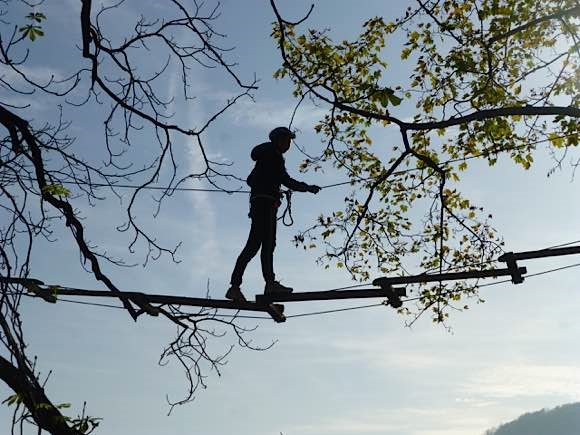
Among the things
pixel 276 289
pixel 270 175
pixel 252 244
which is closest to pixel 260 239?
pixel 252 244

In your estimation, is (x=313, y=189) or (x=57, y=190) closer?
(x=57, y=190)

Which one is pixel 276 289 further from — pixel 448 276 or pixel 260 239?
pixel 448 276

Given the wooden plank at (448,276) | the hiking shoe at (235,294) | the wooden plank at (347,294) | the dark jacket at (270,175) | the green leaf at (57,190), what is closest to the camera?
the green leaf at (57,190)

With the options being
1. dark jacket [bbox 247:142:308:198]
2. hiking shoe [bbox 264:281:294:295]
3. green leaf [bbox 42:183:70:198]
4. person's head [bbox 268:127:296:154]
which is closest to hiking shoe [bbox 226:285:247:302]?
hiking shoe [bbox 264:281:294:295]

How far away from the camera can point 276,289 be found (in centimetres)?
657

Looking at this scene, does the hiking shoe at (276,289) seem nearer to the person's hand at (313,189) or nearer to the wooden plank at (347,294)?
Answer: the wooden plank at (347,294)

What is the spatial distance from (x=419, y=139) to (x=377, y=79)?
1235 millimetres

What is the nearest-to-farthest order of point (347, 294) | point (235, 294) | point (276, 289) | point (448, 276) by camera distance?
point (448, 276), point (347, 294), point (276, 289), point (235, 294)

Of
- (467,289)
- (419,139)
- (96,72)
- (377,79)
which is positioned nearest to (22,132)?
(96,72)

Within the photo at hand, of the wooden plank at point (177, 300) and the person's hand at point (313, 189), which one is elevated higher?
the person's hand at point (313, 189)

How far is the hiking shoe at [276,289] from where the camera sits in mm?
6531

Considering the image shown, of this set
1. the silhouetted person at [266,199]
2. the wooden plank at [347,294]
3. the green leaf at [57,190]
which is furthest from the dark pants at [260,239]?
the green leaf at [57,190]

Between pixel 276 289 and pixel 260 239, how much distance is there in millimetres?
557

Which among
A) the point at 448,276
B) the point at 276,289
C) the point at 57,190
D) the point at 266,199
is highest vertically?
the point at 266,199
